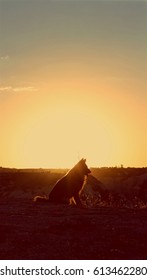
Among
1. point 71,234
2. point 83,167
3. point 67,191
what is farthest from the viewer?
point 83,167

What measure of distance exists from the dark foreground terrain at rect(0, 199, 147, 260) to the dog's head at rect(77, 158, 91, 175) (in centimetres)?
453

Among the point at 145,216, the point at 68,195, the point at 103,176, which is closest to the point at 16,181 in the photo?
the point at 103,176

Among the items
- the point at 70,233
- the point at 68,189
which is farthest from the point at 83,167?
the point at 70,233

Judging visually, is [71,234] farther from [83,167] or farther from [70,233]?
[83,167]

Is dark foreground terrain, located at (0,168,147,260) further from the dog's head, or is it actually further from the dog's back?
the dog's head

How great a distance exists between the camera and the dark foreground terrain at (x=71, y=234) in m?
9.48

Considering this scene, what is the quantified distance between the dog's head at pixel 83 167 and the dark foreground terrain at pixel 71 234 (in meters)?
4.53

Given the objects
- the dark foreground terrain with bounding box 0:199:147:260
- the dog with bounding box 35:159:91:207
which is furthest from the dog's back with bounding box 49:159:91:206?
the dark foreground terrain with bounding box 0:199:147:260

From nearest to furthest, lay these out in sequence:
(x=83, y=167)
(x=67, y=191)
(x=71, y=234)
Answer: (x=71, y=234) < (x=67, y=191) < (x=83, y=167)

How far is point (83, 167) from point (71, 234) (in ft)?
24.8

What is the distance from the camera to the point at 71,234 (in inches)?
419

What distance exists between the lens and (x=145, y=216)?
13156mm
